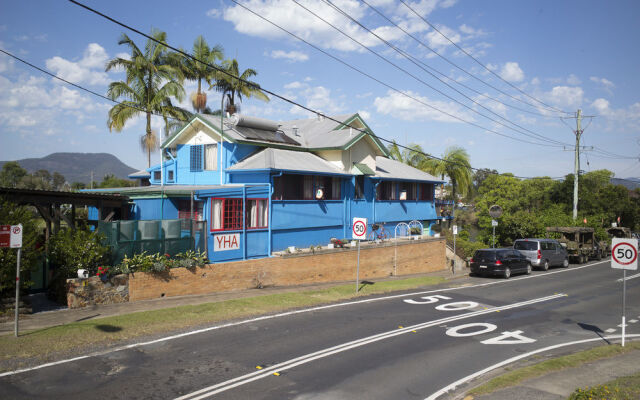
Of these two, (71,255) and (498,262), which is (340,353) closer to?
(71,255)

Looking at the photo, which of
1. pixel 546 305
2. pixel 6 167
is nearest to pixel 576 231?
pixel 546 305

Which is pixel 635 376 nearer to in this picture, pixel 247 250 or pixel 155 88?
pixel 247 250

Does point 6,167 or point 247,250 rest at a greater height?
point 6,167

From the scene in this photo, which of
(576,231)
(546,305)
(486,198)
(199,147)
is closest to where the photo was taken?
(546,305)

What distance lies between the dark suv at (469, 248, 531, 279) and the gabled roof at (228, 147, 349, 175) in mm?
9155

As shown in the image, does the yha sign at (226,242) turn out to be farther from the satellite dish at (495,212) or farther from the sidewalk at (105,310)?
the satellite dish at (495,212)

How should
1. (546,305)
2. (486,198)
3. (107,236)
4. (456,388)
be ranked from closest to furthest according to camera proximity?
(456,388) < (107,236) < (546,305) < (486,198)

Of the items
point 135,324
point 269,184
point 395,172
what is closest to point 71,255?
point 135,324

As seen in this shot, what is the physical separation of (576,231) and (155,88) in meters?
32.1

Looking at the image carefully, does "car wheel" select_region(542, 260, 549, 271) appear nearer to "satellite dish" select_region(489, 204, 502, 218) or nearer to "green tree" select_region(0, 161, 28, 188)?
"satellite dish" select_region(489, 204, 502, 218)

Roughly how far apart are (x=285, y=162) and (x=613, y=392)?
56.9ft

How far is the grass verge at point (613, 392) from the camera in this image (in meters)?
6.71

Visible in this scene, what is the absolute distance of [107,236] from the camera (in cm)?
1468

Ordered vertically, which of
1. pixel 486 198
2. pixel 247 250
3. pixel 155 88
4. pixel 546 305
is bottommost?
pixel 546 305
